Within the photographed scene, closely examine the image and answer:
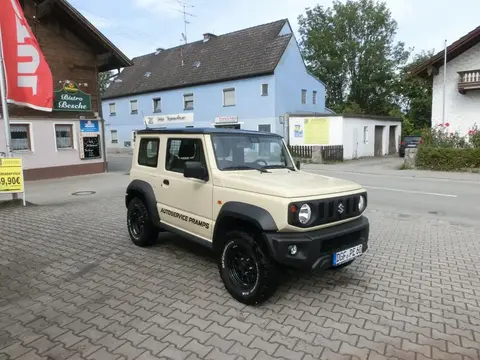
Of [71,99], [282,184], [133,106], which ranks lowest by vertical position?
[282,184]

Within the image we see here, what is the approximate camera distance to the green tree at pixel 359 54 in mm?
43688

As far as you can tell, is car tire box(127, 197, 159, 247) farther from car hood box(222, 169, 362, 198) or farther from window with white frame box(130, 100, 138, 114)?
window with white frame box(130, 100, 138, 114)

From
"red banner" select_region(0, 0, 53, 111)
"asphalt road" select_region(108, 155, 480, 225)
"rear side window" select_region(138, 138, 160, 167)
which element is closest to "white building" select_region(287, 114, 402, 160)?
"asphalt road" select_region(108, 155, 480, 225)

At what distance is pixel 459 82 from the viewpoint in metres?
18.5

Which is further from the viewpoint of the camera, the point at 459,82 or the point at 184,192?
the point at 459,82

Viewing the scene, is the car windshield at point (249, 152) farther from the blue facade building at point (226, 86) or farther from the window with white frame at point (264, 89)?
the window with white frame at point (264, 89)

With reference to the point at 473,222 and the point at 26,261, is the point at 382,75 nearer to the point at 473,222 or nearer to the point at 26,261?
the point at 473,222

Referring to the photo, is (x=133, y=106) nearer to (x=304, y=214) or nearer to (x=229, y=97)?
(x=229, y=97)

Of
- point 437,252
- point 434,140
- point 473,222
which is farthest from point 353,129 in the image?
point 437,252

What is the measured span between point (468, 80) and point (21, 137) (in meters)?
21.4

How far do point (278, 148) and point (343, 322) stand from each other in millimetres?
2418

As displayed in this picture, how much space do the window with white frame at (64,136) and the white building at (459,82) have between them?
18.8 m

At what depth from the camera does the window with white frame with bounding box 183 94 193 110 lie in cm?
2983

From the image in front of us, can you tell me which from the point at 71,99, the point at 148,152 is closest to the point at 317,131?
the point at 71,99
